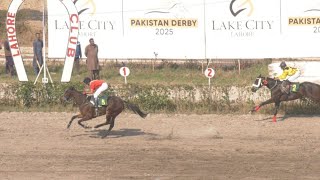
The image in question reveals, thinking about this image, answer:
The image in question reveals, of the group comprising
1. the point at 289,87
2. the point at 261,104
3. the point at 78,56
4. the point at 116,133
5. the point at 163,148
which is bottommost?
the point at 163,148

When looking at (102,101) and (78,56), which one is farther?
(78,56)

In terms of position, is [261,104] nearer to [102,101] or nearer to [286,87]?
[286,87]

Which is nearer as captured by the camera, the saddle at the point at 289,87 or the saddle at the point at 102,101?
the saddle at the point at 102,101

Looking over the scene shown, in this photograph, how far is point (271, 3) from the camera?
27.6 m

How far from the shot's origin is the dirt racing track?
13.9m

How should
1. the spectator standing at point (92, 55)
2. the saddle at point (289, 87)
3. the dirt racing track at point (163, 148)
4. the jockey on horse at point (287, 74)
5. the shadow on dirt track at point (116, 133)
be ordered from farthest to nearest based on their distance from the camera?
the spectator standing at point (92, 55) < the jockey on horse at point (287, 74) < the saddle at point (289, 87) < the shadow on dirt track at point (116, 133) < the dirt racing track at point (163, 148)

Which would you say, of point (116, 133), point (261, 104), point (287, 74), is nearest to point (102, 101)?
point (116, 133)

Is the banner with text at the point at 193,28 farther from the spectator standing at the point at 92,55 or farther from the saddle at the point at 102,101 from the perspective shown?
the saddle at the point at 102,101

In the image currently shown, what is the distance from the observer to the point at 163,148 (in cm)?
1622

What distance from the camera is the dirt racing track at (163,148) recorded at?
546 inches

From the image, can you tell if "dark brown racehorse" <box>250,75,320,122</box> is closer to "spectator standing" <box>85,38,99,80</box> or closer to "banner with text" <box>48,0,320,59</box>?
"spectator standing" <box>85,38,99,80</box>

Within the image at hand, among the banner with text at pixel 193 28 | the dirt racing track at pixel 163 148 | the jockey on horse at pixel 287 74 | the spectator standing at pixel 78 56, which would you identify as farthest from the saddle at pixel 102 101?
the banner with text at pixel 193 28

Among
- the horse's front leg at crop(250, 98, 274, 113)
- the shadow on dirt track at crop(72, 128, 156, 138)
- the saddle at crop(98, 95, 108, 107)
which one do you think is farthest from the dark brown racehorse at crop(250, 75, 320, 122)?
the saddle at crop(98, 95, 108, 107)

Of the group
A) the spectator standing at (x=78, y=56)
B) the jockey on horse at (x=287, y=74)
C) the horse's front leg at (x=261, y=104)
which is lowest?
the horse's front leg at (x=261, y=104)
